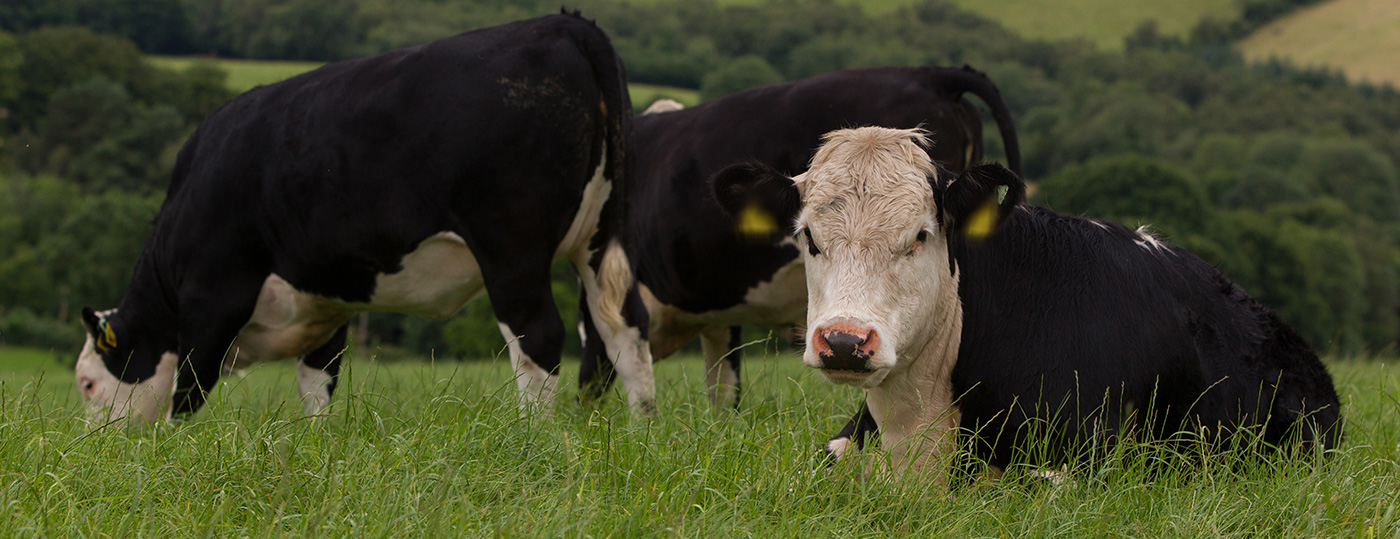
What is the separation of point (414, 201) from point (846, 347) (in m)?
2.74

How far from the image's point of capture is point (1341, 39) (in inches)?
5468

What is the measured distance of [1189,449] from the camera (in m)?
4.32

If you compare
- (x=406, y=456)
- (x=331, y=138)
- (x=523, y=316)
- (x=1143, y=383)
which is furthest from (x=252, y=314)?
(x=1143, y=383)

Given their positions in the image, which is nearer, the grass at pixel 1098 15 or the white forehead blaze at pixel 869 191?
the white forehead blaze at pixel 869 191

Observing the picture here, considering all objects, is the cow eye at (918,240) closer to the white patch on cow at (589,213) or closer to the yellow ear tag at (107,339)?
the white patch on cow at (589,213)

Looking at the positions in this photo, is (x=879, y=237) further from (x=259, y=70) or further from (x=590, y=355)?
(x=259, y=70)

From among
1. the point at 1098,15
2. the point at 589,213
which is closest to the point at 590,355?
the point at 589,213

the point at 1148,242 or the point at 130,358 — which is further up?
the point at 1148,242

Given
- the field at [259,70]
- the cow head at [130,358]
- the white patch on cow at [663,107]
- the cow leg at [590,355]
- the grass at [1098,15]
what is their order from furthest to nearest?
the grass at [1098,15] < the field at [259,70] < the white patch on cow at [663,107] < the cow leg at [590,355] < the cow head at [130,358]

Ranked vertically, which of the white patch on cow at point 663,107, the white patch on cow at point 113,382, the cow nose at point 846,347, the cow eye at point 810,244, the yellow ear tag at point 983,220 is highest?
the yellow ear tag at point 983,220

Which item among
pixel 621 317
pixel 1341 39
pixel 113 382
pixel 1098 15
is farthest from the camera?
pixel 1098 15

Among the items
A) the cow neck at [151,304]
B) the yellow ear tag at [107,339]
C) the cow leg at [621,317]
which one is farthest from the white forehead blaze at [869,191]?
the yellow ear tag at [107,339]

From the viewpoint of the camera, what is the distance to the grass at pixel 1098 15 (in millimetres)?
151125

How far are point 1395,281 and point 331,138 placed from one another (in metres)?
67.9
